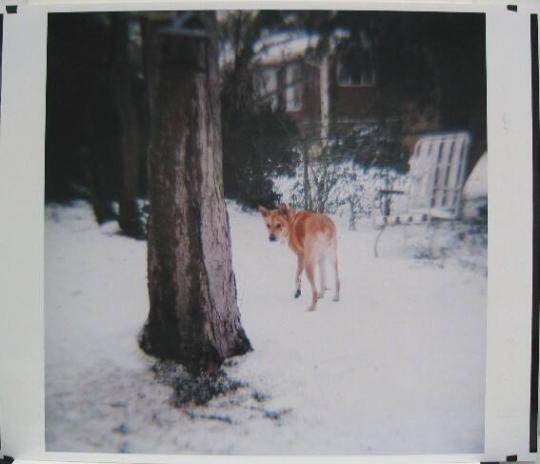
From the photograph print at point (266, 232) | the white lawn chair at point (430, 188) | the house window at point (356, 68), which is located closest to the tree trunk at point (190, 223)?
the photograph print at point (266, 232)

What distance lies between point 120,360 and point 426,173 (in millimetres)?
1604

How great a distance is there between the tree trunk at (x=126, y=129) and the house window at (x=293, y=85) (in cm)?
67

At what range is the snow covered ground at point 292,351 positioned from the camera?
1.89 meters

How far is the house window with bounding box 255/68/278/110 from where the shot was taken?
72.4 inches

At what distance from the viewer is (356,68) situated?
A: 185 centimetres

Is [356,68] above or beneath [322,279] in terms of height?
above

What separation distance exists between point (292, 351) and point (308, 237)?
52 cm

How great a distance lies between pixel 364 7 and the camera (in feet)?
6.04

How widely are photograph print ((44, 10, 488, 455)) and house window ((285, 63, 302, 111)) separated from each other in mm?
14

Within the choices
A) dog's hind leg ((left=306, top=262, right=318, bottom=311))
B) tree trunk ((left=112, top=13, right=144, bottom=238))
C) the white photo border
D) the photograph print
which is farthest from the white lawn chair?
tree trunk ((left=112, top=13, right=144, bottom=238))

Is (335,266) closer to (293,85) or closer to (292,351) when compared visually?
(292,351)

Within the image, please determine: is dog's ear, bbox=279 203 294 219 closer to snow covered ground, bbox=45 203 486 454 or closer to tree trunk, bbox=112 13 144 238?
snow covered ground, bbox=45 203 486 454

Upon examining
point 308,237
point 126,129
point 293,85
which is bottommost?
point 308,237

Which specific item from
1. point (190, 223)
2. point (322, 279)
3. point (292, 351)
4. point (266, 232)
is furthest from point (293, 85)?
point (292, 351)
